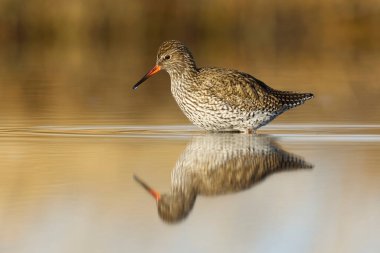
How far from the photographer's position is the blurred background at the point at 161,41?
1467cm

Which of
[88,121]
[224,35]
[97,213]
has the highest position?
[224,35]

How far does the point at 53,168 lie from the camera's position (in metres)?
8.22

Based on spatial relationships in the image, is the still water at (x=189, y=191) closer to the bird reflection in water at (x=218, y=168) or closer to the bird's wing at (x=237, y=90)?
the bird reflection in water at (x=218, y=168)

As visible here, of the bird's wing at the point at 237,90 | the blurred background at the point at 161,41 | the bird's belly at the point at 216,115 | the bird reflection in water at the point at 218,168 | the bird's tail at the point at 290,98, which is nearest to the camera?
the bird reflection in water at the point at 218,168

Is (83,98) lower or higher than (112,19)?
lower

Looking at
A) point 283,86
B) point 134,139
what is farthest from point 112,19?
point 134,139

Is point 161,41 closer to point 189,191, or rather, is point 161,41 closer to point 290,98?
point 290,98

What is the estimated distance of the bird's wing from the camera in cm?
1078

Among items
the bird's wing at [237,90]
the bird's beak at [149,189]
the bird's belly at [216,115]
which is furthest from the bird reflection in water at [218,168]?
the bird's wing at [237,90]

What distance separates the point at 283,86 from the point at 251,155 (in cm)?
667

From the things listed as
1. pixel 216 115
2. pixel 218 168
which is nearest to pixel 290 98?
pixel 216 115

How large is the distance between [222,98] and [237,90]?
0.82 ft

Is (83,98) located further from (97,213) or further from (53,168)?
(97,213)

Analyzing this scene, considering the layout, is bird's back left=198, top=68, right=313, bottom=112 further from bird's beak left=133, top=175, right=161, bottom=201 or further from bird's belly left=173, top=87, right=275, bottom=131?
bird's beak left=133, top=175, right=161, bottom=201
